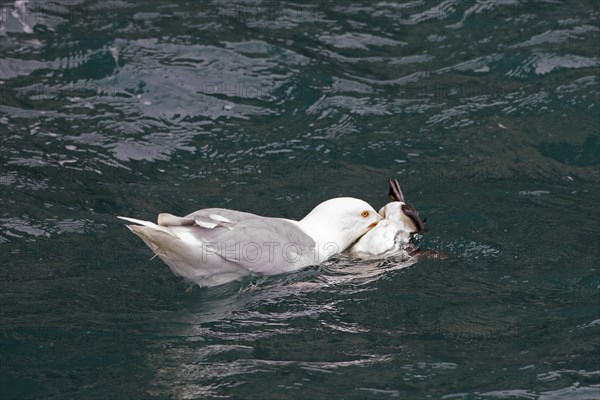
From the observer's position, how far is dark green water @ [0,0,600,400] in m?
6.06

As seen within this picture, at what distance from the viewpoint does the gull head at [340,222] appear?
7426mm

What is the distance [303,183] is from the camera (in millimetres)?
9000

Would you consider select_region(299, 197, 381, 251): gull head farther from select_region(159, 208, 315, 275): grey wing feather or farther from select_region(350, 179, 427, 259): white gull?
select_region(159, 208, 315, 275): grey wing feather

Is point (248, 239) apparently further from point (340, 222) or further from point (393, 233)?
point (393, 233)

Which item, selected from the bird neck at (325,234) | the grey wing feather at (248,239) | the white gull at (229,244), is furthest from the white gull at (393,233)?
the grey wing feather at (248,239)

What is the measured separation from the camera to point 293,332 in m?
6.43

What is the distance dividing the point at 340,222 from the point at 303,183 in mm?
1591

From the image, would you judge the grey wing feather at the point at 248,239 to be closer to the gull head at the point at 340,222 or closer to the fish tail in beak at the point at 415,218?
the gull head at the point at 340,222

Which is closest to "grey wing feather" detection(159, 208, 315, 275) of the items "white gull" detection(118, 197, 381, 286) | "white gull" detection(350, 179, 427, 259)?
"white gull" detection(118, 197, 381, 286)

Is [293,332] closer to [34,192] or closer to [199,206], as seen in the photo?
[199,206]

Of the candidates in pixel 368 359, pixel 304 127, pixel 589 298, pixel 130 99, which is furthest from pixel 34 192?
pixel 589 298

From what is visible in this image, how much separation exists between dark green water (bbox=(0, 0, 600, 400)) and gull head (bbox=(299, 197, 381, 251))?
0.19 meters

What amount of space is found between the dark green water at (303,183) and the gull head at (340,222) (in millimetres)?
188

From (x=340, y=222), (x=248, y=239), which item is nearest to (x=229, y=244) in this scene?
(x=248, y=239)
